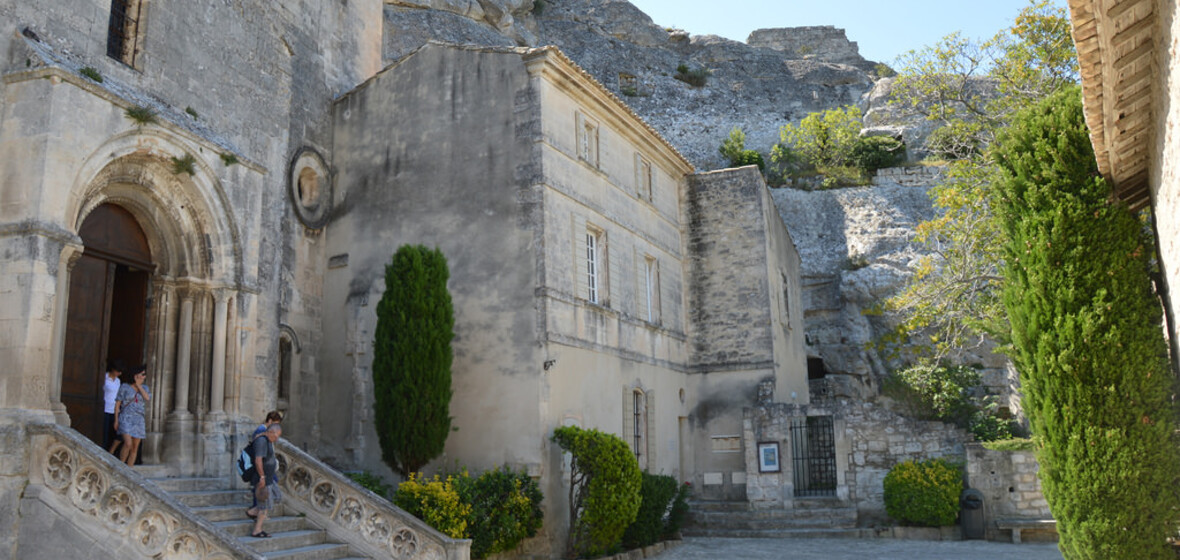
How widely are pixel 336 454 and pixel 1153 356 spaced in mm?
12653

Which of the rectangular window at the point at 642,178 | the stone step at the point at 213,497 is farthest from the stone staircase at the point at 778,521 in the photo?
the stone step at the point at 213,497

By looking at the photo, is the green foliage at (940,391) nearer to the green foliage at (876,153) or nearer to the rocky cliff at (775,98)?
the rocky cliff at (775,98)

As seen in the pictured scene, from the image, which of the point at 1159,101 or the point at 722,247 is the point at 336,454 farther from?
the point at 1159,101

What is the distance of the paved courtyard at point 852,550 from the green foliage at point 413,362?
15.7 feet

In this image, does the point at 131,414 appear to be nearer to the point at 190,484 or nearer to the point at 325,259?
the point at 190,484

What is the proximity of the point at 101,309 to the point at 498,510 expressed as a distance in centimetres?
594

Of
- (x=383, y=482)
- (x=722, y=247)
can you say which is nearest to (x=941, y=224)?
(x=722, y=247)

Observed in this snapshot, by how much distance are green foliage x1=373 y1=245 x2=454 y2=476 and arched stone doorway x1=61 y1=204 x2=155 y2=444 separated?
3832 mm

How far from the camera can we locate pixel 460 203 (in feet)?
53.9

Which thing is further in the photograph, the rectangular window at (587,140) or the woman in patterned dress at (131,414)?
the rectangular window at (587,140)

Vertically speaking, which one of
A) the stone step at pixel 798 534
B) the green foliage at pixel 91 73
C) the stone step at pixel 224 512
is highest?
the green foliage at pixel 91 73

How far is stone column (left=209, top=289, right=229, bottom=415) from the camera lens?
11.4 meters

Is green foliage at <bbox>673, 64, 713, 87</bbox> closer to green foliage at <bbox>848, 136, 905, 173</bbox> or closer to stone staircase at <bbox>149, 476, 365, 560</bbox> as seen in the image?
green foliage at <bbox>848, 136, 905, 173</bbox>

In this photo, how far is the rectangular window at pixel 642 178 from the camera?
2073 cm
